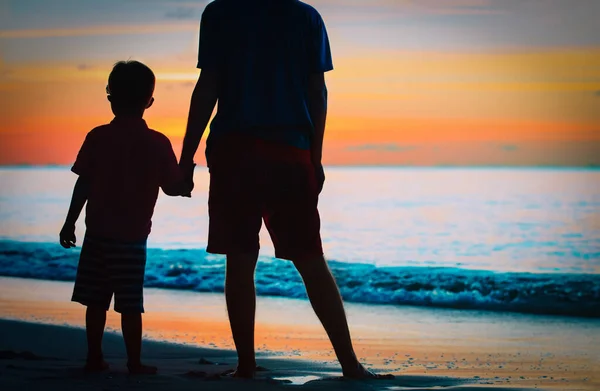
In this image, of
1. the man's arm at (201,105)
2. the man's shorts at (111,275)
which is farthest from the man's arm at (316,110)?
the man's shorts at (111,275)

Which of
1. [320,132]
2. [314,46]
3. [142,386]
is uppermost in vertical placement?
[314,46]

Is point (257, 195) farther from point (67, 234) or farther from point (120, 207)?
point (67, 234)

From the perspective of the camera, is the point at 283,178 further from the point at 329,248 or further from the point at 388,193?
the point at 388,193

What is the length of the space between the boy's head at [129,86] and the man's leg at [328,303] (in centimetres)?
67

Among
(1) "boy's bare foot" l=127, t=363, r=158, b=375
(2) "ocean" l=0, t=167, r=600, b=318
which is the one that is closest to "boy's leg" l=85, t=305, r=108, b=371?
(1) "boy's bare foot" l=127, t=363, r=158, b=375

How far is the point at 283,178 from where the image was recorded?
2.44m

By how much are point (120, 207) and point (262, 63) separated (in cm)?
59

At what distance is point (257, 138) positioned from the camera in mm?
2424

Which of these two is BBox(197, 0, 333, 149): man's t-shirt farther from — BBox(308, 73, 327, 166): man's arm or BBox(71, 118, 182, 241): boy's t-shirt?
BBox(71, 118, 182, 241): boy's t-shirt

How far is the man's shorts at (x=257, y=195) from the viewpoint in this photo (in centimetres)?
243

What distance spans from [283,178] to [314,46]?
0.40 meters

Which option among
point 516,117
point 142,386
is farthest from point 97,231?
point 516,117

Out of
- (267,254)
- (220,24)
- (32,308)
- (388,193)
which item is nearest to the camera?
(220,24)

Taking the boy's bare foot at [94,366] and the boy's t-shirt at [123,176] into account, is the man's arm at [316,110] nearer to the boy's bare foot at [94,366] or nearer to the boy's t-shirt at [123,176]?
the boy's t-shirt at [123,176]
